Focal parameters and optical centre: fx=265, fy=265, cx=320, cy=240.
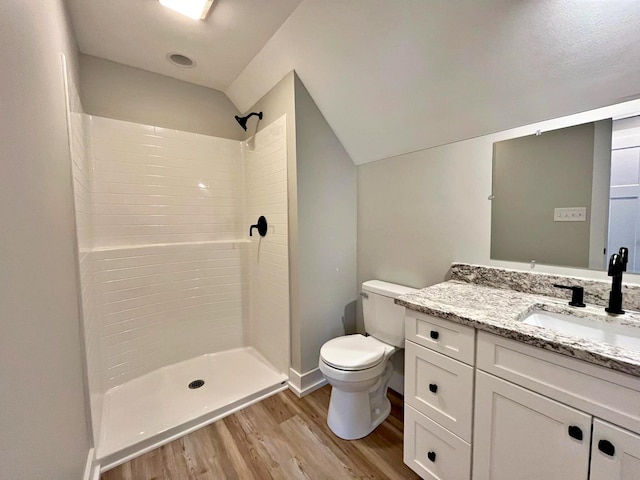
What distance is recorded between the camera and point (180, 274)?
7.34ft

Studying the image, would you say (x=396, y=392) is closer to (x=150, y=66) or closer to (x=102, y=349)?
(x=102, y=349)

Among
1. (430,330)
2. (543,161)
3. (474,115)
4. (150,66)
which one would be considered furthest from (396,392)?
(150,66)

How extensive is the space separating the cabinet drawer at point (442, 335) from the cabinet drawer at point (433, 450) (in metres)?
0.34

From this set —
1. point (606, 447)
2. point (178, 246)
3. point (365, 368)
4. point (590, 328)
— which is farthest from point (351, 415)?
point (178, 246)

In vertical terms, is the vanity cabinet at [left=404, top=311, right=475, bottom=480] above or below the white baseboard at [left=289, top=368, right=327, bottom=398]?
above

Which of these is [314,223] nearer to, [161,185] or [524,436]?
[161,185]

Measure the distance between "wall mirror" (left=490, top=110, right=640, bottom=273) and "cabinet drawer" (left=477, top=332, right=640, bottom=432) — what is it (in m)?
0.60

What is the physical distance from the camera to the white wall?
6.47 ft

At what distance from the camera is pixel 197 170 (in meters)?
2.30

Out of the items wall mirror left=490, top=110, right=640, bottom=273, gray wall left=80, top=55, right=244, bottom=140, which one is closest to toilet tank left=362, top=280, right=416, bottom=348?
wall mirror left=490, top=110, right=640, bottom=273

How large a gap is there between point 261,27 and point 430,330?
1935mm

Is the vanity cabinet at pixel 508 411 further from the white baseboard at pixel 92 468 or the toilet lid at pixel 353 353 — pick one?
the white baseboard at pixel 92 468

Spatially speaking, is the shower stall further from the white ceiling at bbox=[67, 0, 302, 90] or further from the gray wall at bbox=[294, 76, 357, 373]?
the white ceiling at bbox=[67, 0, 302, 90]

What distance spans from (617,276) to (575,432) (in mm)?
600
